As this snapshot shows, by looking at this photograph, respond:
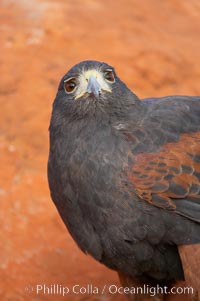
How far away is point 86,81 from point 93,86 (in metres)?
0.11

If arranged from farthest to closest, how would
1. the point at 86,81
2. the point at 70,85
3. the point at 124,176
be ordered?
the point at 70,85 → the point at 86,81 → the point at 124,176

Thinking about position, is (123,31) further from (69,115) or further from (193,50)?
(69,115)

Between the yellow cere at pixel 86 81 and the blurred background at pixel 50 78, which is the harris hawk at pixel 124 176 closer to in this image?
the yellow cere at pixel 86 81

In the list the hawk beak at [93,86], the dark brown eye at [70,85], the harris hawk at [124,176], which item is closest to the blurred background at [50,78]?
the harris hawk at [124,176]

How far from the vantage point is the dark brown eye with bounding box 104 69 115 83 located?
20.0ft

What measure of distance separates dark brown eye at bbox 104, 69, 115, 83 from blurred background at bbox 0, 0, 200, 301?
2.14m

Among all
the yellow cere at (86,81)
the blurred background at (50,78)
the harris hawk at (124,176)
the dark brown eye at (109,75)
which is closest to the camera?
the harris hawk at (124,176)

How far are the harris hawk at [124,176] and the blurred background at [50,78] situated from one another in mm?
1345

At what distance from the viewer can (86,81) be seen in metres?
6.00

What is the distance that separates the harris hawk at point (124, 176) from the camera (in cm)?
588

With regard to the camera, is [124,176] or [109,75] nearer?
[124,176]

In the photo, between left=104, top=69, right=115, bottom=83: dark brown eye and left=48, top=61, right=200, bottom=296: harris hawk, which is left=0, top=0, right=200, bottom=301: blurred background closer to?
left=48, top=61, right=200, bottom=296: harris hawk

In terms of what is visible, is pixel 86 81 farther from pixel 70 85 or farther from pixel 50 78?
pixel 50 78

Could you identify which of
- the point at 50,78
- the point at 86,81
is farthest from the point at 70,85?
the point at 50,78
